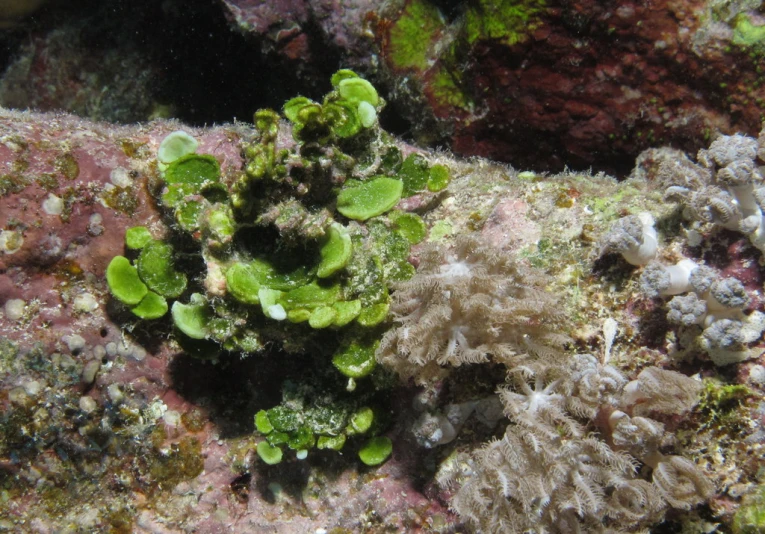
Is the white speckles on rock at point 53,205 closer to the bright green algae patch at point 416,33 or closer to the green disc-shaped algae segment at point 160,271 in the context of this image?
the green disc-shaped algae segment at point 160,271

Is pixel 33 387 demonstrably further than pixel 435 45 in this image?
No

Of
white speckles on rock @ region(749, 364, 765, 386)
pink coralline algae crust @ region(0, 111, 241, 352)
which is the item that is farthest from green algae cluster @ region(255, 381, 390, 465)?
white speckles on rock @ region(749, 364, 765, 386)

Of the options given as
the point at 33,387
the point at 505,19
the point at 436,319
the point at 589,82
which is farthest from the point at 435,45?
the point at 33,387

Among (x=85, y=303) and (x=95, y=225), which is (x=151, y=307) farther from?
(x=95, y=225)

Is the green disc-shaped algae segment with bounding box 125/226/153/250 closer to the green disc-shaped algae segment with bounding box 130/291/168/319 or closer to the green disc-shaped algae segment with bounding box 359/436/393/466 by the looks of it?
the green disc-shaped algae segment with bounding box 130/291/168/319

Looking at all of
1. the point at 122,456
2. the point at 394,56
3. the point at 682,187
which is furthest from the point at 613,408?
the point at 394,56

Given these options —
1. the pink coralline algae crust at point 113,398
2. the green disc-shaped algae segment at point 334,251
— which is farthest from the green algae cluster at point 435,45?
the green disc-shaped algae segment at point 334,251
